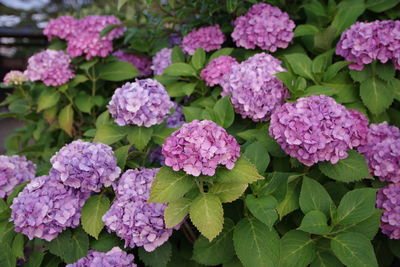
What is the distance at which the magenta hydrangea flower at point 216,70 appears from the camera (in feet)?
5.48

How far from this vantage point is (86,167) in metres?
1.18

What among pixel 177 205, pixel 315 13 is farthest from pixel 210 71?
pixel 177 205

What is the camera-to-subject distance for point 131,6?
2529mm

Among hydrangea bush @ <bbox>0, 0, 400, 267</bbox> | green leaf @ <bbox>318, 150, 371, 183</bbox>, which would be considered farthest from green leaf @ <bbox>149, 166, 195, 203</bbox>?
green leaf @ <bbox>318, 150, 371, 183</bbox>

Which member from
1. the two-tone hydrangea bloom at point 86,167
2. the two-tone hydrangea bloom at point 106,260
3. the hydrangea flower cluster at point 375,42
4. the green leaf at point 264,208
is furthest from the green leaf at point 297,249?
the hydrangea flower cluster at point 375,42

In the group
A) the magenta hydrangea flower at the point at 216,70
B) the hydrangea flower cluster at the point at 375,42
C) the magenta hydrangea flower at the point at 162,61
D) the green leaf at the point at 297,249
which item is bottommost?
the green leaf at the point at 297,249

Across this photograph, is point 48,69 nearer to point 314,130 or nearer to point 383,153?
point 314,130

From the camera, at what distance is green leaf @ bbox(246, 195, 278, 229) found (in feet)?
Result: 3.47

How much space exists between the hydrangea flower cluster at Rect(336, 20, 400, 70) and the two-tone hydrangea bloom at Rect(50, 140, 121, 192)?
1.08 meters

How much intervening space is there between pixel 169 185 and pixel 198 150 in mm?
138

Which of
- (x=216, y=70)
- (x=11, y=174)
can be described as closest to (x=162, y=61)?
(x=216, y=70)

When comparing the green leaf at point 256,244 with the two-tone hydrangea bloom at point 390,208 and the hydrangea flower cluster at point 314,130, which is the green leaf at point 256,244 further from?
the two-tone hydrangea bloom at point 390,208

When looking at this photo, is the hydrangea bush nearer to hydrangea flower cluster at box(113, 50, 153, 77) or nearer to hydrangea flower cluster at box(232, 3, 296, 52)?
hydrangea flower cluster at box(232, 3, 296, 52)

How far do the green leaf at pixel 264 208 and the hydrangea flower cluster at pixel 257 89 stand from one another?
415mm
